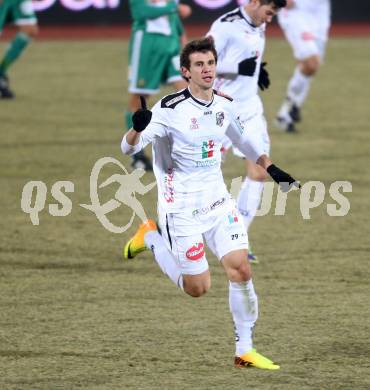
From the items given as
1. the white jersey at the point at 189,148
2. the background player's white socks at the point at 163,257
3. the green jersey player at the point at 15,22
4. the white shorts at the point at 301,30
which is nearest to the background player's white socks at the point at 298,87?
the white shorts at the point at 301,30

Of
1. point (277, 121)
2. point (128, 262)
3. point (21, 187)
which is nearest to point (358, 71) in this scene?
point (277, 121)

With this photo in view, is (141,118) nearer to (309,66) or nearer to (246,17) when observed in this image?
(246,17)

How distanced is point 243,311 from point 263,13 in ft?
11.2

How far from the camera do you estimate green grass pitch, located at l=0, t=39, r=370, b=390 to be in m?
7.14

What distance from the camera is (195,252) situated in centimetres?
751

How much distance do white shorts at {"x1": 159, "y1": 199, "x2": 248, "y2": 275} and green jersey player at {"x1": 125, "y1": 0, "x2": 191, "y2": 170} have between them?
19.8ft

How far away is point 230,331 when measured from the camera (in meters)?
8.02

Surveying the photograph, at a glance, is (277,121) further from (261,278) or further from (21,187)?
(261,278)

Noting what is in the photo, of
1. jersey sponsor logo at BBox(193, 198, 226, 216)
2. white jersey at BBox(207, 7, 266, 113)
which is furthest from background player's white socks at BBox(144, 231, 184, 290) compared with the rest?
white jersey at BBox(207, 7, 266, 113)

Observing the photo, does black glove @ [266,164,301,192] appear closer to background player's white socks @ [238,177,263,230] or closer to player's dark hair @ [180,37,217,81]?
player's dark hair @ [180,37,217,81]

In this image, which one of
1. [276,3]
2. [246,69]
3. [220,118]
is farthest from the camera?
[246,69]

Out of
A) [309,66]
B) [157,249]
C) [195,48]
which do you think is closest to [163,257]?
[157,249]

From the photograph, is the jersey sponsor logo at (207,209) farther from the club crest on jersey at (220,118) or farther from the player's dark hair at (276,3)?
the player's dark hair at (276,3)

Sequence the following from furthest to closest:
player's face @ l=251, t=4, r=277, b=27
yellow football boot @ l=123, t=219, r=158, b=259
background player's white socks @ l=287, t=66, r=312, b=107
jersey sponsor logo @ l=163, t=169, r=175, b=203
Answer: background player's white socks @ l=287, t=66, r=312, b=107 < player's face @ l=251, t=4, r=277, b=27 < yellow football boot @ l=123, t=219, r=158, b=259 < jersey sponsor logo @ l=163, t=169, r=175, b=203
